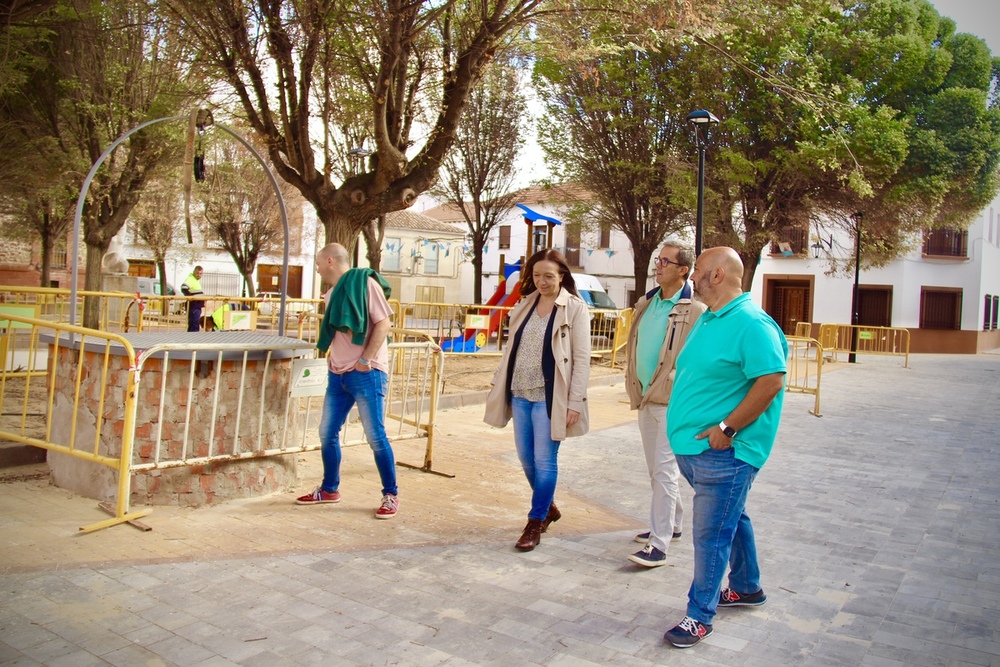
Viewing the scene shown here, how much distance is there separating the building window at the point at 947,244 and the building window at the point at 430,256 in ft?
92.0

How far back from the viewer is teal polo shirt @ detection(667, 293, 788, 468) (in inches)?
129

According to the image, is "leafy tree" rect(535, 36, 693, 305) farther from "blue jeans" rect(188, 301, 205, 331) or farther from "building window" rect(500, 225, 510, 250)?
"building window" rect(500, 225, 510, 250)

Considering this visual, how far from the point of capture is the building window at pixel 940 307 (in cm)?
3325

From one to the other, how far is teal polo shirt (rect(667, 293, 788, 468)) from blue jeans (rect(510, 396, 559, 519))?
4.20ft

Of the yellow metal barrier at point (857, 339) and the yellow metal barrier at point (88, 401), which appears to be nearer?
the yellow metal barrier at point (88, 401)

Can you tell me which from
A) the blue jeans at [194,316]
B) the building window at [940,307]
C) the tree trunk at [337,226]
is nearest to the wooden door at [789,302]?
the building window at [940,307]

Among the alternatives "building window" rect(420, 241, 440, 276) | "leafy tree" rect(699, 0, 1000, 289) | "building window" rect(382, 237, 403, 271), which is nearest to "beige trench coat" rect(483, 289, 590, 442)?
"leafy tree" rect(699, 0, 1000, 289)

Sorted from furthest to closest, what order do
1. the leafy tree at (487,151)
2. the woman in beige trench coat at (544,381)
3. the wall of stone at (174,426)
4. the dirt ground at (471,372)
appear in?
the leafy tree at (487,151) → the dirt ground at (471,372) → the wall of stone at (174,426) → the woman in beige trench coat at (544,381)

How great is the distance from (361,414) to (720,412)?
105 inches

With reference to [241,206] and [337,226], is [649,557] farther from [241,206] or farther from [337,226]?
[241,206]

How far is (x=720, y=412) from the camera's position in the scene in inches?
134

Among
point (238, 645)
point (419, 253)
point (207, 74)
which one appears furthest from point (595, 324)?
point (419, 253)

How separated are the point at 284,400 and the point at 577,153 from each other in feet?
58.4

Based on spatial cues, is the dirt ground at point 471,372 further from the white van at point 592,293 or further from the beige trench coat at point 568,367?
the white van at point 592,293
